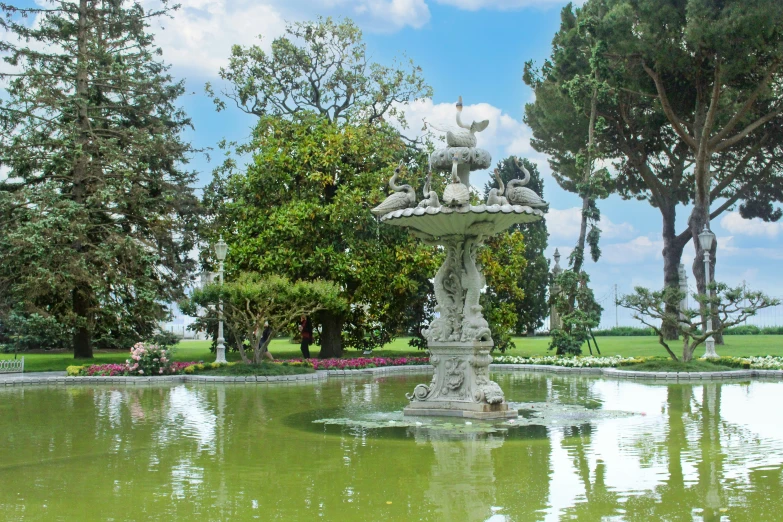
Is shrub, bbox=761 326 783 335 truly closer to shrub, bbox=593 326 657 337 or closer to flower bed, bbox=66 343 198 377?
shrub, bbox=593 326 657 337

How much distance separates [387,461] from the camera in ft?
27.9

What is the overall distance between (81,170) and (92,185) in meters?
0.60

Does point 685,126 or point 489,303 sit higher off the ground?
point 685,126

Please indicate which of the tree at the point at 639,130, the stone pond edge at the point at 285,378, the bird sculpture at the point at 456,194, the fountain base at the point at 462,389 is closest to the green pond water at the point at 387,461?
the fountain base at the point at 462,389

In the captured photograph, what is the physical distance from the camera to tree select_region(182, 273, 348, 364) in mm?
20406

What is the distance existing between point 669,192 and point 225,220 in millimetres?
20660

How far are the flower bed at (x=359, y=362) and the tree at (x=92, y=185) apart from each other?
6477mm

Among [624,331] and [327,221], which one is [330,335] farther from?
[624,331]

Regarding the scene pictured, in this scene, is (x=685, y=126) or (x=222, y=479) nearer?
(x=222, y=479)

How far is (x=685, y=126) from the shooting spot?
33.1 meters

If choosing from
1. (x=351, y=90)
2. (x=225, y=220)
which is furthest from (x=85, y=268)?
(x=351, y=90)

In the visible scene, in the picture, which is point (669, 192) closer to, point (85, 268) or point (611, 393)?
point (611, 393)

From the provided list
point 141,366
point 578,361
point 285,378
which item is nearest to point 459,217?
point 285,378

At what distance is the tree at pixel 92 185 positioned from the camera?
79.8 feet
